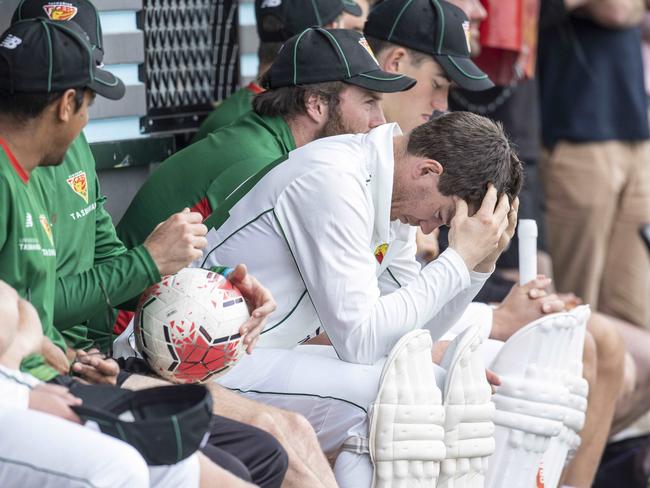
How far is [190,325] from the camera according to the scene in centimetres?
411

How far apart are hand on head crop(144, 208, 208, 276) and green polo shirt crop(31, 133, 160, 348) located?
3 cm

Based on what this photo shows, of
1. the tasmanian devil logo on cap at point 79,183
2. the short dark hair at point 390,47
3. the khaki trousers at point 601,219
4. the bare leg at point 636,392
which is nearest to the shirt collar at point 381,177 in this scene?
the tasmanian devil logo on cap at point 79,183

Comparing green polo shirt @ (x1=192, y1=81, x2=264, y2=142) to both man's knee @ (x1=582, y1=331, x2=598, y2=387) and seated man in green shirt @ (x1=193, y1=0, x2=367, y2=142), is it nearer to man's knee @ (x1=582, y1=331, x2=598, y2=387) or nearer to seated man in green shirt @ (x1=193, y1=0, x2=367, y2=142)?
seated man in green shirt @ (x1=193, y1=0, x2=367, y2=142)

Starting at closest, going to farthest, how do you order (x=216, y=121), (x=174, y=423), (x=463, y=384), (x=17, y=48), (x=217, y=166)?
(x=174, y=423)
(x=17, y=48)
(x=463, y=384)
(x=217, y=166)
(x=216, y=121)

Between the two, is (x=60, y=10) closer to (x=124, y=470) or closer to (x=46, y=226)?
(x=46, y=226)

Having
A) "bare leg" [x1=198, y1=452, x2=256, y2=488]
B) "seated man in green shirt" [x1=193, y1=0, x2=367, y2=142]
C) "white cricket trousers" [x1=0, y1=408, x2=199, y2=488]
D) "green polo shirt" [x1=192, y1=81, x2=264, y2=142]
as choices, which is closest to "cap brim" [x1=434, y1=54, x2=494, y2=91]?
"seated man in green shirt" [x1=193, y1=0, x2=367, y2=142]

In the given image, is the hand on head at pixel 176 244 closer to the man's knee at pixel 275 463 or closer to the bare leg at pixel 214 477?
the man's knee at pixel 275 463

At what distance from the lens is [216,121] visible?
608 cm

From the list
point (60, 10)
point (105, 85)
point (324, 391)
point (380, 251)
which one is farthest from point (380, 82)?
point (105, 85)

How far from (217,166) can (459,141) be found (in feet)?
3.41

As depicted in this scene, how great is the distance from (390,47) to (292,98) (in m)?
0.87

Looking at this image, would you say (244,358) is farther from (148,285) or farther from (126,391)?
(126,391)

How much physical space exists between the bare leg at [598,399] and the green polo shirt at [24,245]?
2802 mm

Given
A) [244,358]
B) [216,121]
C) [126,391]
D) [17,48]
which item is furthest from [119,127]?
[126,391]
